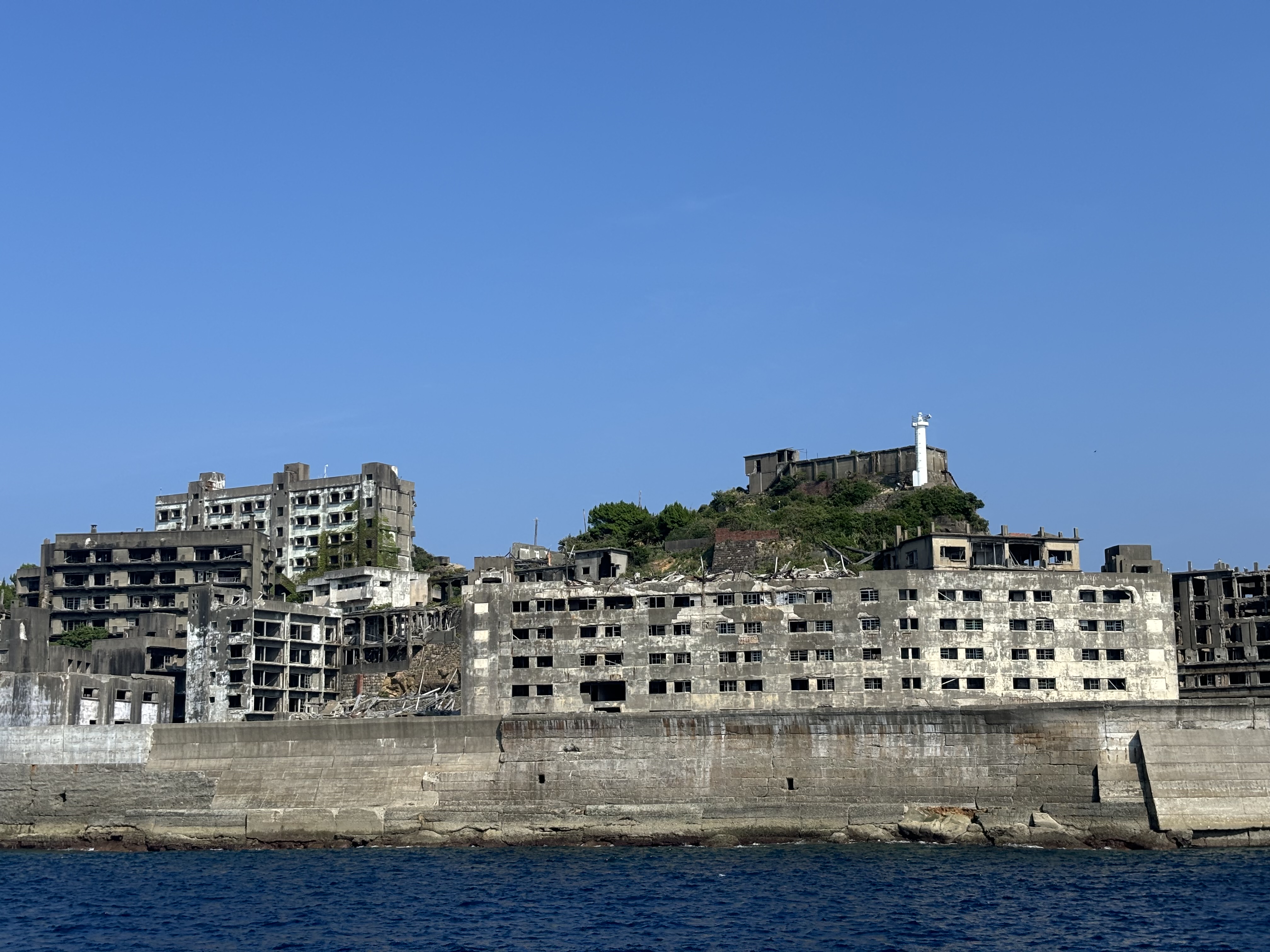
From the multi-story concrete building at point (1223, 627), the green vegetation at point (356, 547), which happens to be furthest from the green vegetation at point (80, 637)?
the multi-story concrete building at point (1223, 627)

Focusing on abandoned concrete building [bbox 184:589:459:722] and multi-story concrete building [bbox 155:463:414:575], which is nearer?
abandoned concrete building [bbox 184:589:459:722]

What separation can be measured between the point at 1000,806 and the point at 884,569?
20502 millimetres

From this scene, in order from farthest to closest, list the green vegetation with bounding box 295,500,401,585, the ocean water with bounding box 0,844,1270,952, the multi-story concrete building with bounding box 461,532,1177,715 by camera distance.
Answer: the green vegetation with bounding box 295,500,401,585 < the multi-story concrete building with bounding box 461,532,1177,715 < the ocean water with bounding box 0,844,1270,952

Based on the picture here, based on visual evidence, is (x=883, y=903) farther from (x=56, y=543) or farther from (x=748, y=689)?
(x=56, y=543)

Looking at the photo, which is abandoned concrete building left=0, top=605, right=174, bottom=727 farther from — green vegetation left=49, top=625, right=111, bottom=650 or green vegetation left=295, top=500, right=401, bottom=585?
green vegetation left=295, top=500, right=401, bottom=585

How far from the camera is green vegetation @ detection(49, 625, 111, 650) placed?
10831cm

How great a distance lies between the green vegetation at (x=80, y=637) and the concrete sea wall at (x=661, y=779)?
34234 mm

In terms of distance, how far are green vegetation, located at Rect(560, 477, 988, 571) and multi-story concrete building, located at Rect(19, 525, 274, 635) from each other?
2460 cm

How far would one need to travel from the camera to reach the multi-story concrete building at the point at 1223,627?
98250 millimetres

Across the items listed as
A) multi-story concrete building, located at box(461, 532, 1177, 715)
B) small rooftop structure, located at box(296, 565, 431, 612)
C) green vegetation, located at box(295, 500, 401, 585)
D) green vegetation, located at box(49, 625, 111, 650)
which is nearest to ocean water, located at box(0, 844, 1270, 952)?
multi-story concrete building, located at box(461, 532, 1177, 715)

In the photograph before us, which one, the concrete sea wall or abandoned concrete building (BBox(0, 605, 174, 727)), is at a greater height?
abandoned concrete building (BBox(0, 605, 174, 727))

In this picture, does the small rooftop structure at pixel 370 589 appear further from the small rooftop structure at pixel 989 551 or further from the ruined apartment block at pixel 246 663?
the small rooftop structure at pixel 989 551

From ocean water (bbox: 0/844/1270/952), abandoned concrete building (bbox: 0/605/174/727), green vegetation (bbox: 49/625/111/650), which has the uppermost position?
green vegetation (bbox: 49/625/111/650)

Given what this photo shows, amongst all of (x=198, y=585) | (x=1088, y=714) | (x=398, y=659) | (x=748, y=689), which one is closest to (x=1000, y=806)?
(x=1088, y=714)
